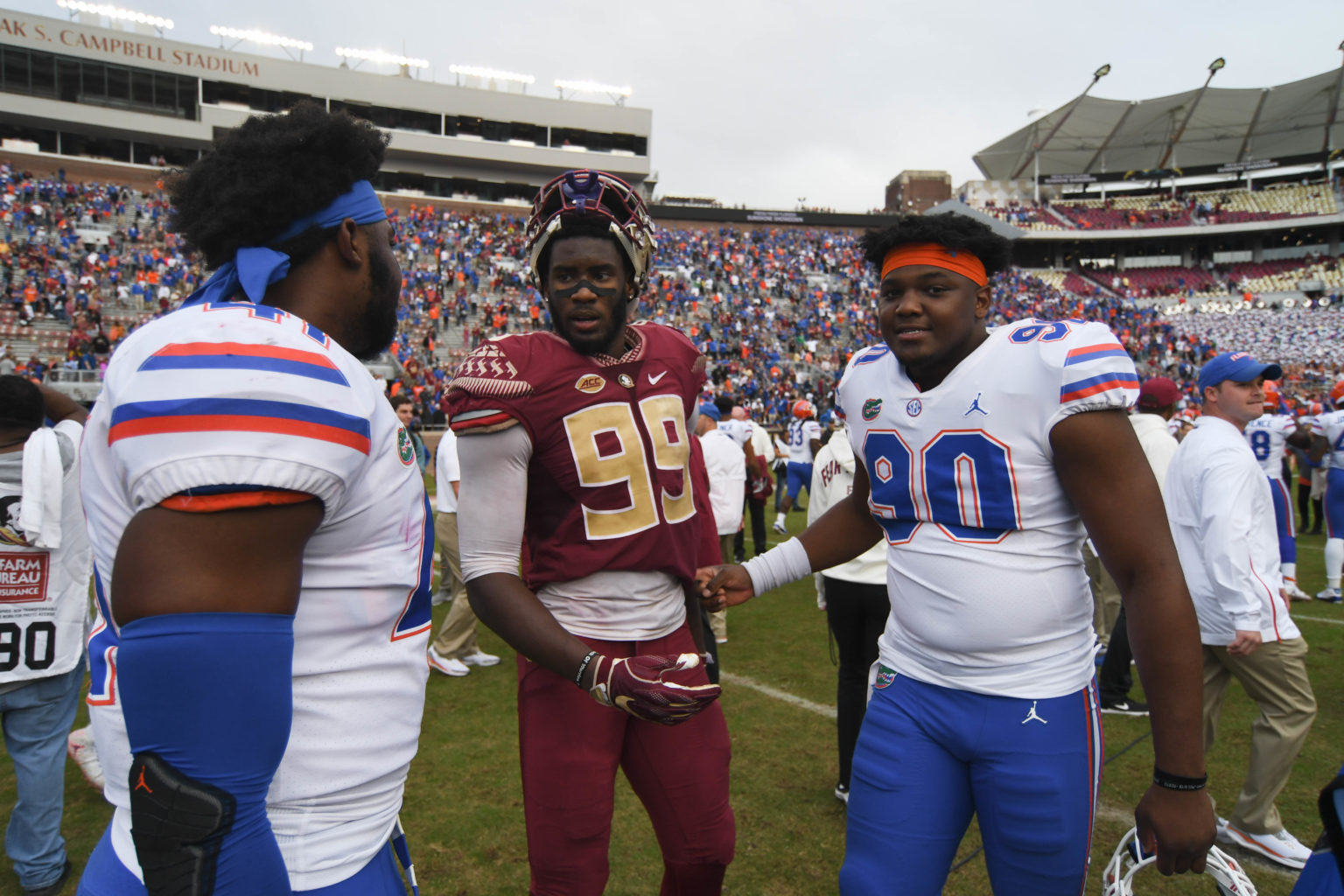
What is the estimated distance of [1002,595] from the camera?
6.73ft

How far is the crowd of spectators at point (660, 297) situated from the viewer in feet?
82.3

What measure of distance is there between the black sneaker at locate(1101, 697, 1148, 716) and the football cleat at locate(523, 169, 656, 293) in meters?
4.85

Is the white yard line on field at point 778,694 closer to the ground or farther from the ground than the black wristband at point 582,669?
closer to the ground

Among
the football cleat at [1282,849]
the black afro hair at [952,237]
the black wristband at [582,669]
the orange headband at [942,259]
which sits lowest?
the football cleat at [1282,849]

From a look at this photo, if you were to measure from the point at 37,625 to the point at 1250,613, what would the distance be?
5396 mm

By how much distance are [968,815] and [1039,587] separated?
0.66m

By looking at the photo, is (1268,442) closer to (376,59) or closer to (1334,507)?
(1334,507)

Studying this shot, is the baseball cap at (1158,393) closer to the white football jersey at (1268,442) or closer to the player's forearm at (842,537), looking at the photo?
the player's forearm at (842,537)

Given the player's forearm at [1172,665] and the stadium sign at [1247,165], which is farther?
the stadium sign at [1247,165]

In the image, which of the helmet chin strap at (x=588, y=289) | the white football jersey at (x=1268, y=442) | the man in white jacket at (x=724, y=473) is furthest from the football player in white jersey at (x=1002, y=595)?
the white football jersey at (x=1268, y=442)

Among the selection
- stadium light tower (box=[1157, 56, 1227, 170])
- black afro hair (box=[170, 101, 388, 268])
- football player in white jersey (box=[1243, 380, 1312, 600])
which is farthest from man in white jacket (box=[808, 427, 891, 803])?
stadium light tower (box=[1157, 56, 1227, 170])

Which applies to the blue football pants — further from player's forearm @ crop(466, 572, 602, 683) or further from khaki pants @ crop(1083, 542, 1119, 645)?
khaki pants @ crop(1083, 542, 1119, 645)

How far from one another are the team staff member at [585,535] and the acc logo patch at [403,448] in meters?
0.69

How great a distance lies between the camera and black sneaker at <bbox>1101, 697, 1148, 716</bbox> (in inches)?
210
